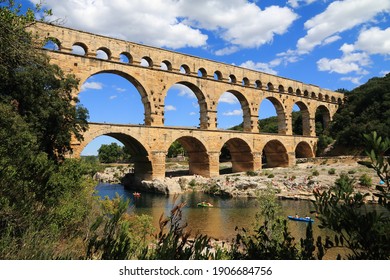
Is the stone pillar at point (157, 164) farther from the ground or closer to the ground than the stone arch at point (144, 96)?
closer to the ground

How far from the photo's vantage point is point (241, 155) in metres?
32.9

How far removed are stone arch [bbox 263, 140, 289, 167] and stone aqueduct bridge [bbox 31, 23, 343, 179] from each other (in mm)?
115

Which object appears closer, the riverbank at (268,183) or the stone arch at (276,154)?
the riverbank at (268,183)

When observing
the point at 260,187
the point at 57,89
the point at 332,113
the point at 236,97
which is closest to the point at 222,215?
the point at 260,187

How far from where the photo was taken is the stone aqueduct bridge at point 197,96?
900 inches

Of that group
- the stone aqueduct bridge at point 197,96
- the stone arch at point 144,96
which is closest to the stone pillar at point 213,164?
the stone aqueduct bridge at point 197,96

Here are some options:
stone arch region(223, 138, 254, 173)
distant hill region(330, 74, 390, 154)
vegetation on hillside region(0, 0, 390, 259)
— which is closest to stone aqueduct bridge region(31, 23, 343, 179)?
stone arch region(223, 138, 254, 173)

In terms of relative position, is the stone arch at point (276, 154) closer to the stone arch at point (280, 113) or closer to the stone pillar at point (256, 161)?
the stone arch at point (280, 113)

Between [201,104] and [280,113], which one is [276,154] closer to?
[280,113]

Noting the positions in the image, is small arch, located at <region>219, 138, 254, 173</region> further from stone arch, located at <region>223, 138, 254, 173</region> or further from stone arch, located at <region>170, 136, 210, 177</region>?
stone arch, located at <region>170, 136, 210, 177</region>

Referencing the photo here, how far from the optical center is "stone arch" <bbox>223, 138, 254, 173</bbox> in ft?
105

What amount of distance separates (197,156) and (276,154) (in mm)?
11367

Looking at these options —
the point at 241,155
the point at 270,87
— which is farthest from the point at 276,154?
the point at 270,87

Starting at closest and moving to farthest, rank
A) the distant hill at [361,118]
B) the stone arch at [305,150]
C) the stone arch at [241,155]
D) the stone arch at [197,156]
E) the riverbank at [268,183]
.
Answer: the riverbank at [268,183]
the stone arch at [197,156]
the stone arch at [241,155]
the distant hill at [361,118]
the stone arch at [305,150]
